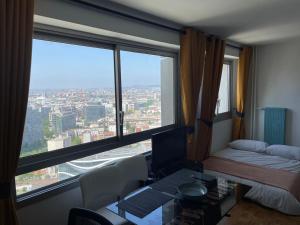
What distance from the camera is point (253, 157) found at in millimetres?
3629

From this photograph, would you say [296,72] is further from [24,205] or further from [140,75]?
[24,205]

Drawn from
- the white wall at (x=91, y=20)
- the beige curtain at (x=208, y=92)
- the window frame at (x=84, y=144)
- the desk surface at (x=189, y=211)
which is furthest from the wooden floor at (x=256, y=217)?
the white wall at (x=91, y=20)

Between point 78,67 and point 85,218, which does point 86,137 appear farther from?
point 85,218

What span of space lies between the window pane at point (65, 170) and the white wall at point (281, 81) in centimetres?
296

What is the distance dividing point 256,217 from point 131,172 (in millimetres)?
1531

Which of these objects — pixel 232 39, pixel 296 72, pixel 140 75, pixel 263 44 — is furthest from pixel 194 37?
pixel 296 72

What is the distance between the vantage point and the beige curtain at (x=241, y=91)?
4.37 metres

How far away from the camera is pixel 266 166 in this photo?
3.28 m

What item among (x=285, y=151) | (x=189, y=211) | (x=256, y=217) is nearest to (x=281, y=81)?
(x=285, y=151)

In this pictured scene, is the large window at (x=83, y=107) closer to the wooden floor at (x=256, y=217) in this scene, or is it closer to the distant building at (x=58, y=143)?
the distant building at (x=58, y=143)

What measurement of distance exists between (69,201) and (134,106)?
1.26 metres

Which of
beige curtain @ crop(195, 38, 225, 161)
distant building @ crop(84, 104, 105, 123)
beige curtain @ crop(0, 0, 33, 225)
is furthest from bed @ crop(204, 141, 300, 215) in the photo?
beige curtain @ crop(0, 0, 33, 225)

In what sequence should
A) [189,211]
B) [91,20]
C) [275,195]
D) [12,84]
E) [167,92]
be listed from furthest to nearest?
[167,92]
[275,195]
[91,20]
[189,211]
[12,84]

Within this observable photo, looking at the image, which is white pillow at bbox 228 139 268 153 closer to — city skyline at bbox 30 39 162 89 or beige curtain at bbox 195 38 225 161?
beige curtain at bbox 195 38 225 161
